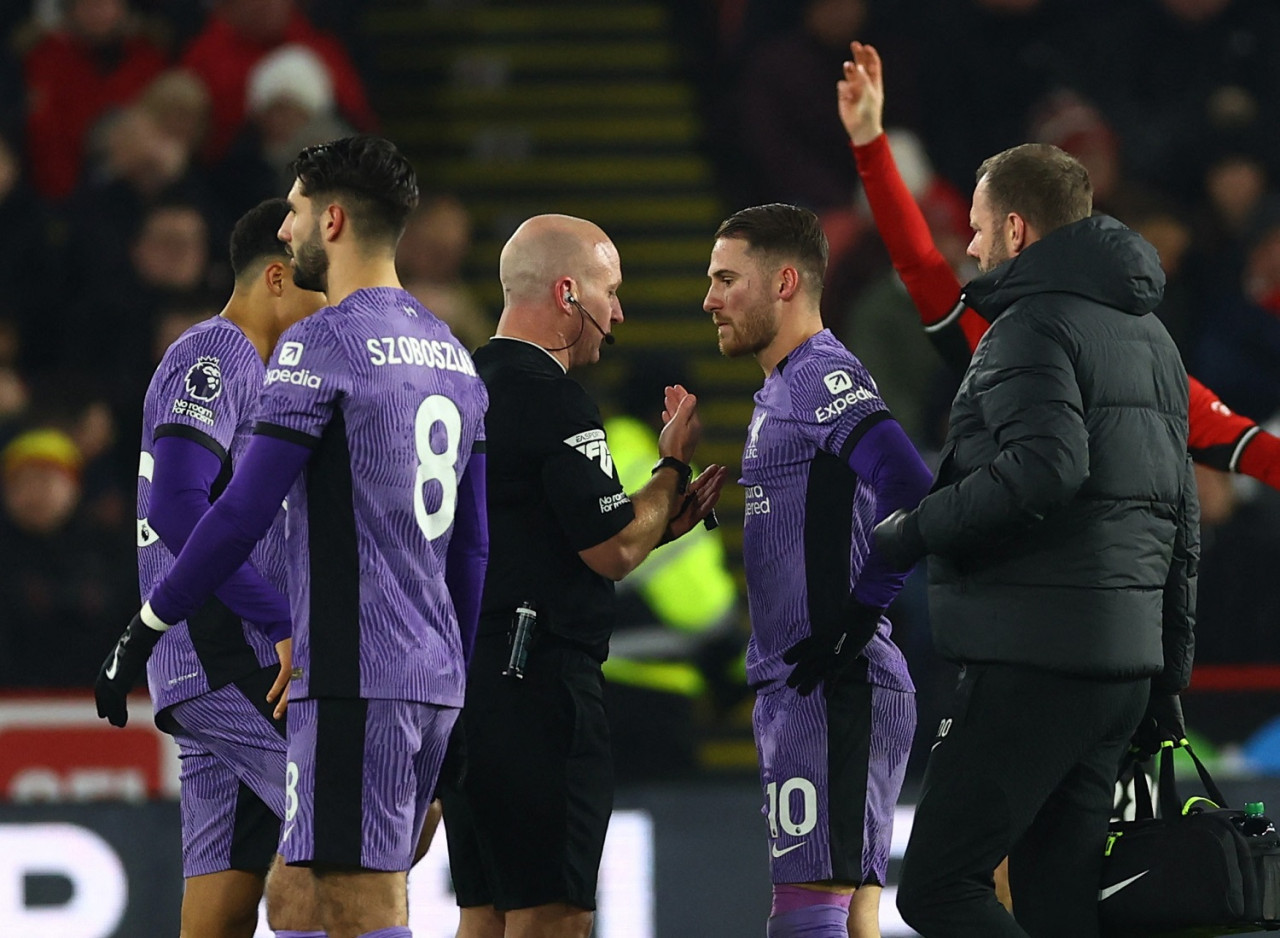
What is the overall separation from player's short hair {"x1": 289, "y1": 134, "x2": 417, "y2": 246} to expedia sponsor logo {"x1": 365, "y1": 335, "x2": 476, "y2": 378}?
0.28 meters

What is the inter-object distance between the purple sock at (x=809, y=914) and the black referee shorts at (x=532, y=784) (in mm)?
470

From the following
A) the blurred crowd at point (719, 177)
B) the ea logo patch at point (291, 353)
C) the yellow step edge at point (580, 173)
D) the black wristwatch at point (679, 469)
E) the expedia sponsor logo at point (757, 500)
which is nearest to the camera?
the ea logo patch at point (291, 353)

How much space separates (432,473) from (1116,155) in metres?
7.36

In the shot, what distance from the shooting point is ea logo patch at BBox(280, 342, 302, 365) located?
416 centimetres

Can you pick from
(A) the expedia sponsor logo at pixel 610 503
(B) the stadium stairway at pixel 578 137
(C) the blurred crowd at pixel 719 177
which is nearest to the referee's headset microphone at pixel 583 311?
(A) the expedia sponsor logo at pixel 610 503

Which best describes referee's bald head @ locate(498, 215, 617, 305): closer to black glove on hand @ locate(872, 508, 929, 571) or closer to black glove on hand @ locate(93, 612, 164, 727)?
black glove on hand @ locate(872, 508, 929, 571)

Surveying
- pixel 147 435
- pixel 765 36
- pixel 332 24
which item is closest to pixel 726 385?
pixel 765 36

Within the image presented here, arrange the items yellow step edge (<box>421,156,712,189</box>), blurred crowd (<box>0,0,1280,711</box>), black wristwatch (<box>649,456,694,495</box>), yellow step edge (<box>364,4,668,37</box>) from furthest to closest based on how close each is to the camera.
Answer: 1. yellow step edge (<box>364,4,668,37</box>)
2. yellow step edge (<box>421,156,712,189</box>)
3. blurred crowd (<box>0,0,1280,711</box>)
4. black wristwatch (<box>649,456,694,495</box>)

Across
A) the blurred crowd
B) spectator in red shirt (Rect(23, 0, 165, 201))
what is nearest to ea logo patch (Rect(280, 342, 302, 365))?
the blurred crowd

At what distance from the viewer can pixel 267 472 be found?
13.5 ft

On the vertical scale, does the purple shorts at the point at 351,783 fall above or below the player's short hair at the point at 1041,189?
below

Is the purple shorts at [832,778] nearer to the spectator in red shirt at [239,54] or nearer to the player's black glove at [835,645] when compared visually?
the player's black glove at [835,645]

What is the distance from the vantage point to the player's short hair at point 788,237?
17.2 ft

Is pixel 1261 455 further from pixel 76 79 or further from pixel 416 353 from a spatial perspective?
pixel 76 79
